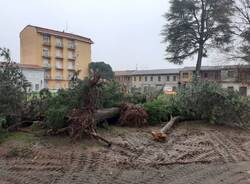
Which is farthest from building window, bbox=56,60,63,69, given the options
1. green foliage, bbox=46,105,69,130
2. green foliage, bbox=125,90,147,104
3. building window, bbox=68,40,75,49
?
green foliage, bbox=46,105,69,130

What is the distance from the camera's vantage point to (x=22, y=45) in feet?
164

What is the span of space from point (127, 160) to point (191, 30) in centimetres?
3165

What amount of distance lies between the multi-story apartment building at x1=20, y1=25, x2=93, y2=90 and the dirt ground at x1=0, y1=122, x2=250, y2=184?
37.8m

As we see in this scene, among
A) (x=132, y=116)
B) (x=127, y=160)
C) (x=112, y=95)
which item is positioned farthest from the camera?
(x=112, y=95)

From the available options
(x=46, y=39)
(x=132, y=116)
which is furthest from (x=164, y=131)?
(x=46, y=39)

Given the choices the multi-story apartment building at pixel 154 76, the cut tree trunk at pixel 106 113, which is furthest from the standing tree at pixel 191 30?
the cut tree trunk at pixel 106 113

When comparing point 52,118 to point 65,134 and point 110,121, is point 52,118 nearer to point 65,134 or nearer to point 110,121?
point 65,134

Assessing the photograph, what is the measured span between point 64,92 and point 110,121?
6.57 ft

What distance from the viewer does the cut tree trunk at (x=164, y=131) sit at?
8.17m


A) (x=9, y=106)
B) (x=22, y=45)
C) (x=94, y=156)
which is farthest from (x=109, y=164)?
(x=22, y=45)

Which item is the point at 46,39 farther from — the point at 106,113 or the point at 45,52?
the point at 106,113

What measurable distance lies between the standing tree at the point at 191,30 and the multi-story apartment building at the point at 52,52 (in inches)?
572

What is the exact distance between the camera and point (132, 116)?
9.52 meters

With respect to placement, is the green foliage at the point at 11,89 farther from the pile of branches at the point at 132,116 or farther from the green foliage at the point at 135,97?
→ the green foliage at the point at 135,97
